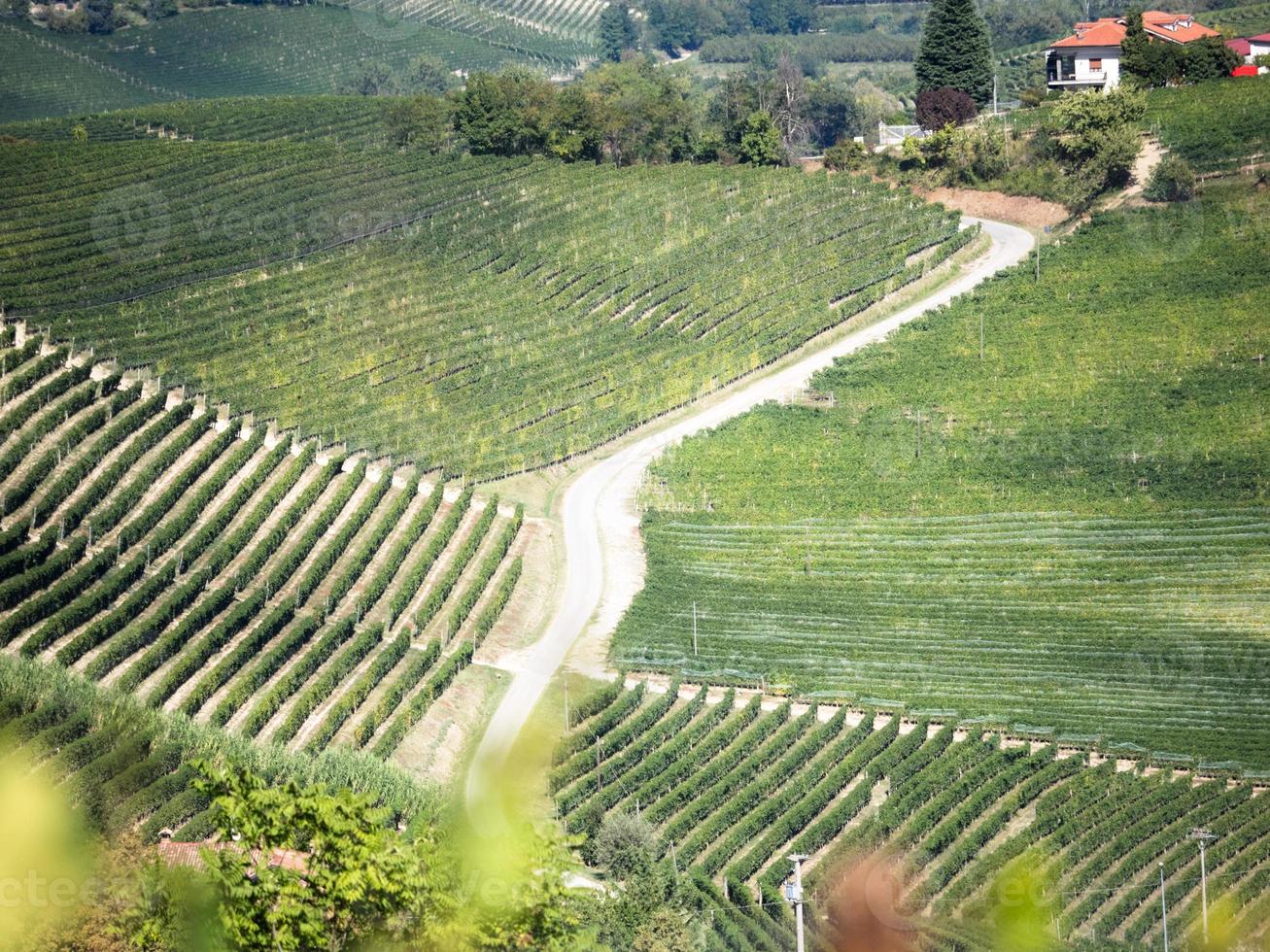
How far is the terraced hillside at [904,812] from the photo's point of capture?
142 feet

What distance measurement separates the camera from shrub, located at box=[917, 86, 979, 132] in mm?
91188

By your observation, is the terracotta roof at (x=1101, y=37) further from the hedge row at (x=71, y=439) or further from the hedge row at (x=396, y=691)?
the hedge row at (x=396, y=691)

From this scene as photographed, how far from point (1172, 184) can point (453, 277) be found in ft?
94.7

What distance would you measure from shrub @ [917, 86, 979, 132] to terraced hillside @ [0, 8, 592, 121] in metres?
49.2

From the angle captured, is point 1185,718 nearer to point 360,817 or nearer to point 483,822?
point 360,817

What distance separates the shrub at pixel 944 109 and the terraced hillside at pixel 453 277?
450cm

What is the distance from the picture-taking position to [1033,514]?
6341cm

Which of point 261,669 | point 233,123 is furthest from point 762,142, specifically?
point 261,669

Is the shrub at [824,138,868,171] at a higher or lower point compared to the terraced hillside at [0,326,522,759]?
higher

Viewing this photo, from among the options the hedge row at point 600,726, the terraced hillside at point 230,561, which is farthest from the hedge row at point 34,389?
the hedge row at point 600,726

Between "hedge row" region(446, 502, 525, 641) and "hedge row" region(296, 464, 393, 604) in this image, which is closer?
"hedge row" region(296, 464, 393, 604)

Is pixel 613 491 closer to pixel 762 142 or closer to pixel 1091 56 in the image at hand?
pixel 762 142

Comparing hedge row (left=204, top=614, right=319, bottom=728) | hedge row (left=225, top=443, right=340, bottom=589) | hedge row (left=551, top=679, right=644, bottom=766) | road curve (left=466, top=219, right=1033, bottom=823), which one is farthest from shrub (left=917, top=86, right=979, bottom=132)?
hedge row (left=204, top=614, right=319, bottom=728)

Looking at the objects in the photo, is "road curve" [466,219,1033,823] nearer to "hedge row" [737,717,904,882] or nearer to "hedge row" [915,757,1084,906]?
"hedge row" [737,717,904,882]
